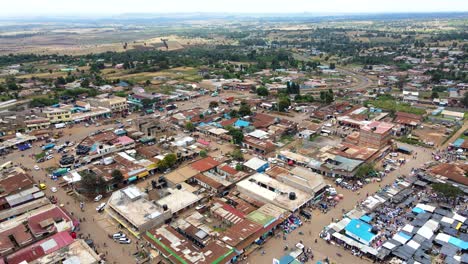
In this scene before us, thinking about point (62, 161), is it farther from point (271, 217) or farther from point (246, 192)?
point (271, 217)

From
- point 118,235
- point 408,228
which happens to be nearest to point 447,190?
point 408,228

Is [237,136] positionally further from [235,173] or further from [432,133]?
[432,133]

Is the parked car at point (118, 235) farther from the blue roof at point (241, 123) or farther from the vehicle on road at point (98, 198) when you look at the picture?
the blue roof at point (241, 123)

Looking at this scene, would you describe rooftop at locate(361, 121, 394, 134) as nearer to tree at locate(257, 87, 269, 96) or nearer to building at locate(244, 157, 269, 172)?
building at locate(244, 157, 269, 172)

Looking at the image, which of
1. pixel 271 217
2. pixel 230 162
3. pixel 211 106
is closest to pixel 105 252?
pixel 271 217

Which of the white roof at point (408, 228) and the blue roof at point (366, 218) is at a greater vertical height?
the white roof at point (408, 228)

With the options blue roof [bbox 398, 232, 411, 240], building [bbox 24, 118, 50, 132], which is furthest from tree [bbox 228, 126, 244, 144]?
building [bbox 24, 118, 50, 132]

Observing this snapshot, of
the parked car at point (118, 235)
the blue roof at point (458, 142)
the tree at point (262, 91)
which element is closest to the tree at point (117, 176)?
the parked car at point (118, 235)
